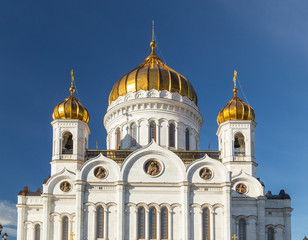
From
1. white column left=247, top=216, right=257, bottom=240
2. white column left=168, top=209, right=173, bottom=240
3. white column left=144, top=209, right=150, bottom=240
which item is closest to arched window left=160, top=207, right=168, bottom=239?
white column left=168, top=209, right=173, bottom=240

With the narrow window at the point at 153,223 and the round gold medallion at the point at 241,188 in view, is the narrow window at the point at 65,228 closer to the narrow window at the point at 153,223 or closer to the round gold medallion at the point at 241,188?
the narrow window at the point at 153,223

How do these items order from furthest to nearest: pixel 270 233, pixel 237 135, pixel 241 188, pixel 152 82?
pixel 152 82 → pixel 237 135 → pixel 270 233 → pixel 241 188

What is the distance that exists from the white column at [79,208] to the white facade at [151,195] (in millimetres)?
62

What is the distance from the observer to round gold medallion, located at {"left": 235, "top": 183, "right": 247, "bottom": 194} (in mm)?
42438

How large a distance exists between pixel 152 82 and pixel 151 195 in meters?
10.8

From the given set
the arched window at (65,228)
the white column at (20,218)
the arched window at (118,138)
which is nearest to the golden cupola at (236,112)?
the arched window at (118,138)

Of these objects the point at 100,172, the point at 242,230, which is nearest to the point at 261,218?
the point at 242,230

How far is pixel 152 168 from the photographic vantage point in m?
41.2

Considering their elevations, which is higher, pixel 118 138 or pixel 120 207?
pixel 118 138

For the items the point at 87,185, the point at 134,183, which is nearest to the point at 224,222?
the point at 134,183

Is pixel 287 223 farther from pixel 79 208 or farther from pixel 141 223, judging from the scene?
pixel 79 208

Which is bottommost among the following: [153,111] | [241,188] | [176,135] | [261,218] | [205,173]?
[261,218]

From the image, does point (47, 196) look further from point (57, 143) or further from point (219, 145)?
point (219, 145)

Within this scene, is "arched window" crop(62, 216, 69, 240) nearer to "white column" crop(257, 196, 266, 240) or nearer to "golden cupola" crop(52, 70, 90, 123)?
"golden cupola" crop(52, 70, 90, 123)
